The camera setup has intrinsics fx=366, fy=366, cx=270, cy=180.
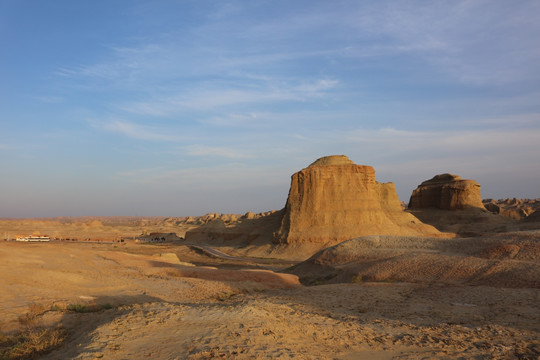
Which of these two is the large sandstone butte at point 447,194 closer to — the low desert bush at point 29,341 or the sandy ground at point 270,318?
the sandy ground at point 270,318

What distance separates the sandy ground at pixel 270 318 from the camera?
6.67 metres

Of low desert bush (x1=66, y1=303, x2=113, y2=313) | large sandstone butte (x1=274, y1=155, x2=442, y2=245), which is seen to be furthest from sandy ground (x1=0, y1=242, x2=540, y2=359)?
large sandstone butte (x1=274, y1=155, x2=442, y2=245)

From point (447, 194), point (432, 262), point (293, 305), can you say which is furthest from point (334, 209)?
point (293, 305)

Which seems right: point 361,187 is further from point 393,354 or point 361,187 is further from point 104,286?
point 393,354

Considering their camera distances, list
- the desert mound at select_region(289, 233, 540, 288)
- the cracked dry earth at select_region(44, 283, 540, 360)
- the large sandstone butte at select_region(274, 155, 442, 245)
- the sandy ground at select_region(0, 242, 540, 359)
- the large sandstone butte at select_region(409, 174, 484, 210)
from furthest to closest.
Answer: the large sandstone butte at select_region(409, 174, 484, 210)
the large sandstone butte at select_region(274, 155, 442, 245)
the desert mound at select_region(289, 233, 540, 288)
the sandy ground at select_region(0, 242, 540, 359)
the cracked dry earth at select_region(44, 283, 540, 360)

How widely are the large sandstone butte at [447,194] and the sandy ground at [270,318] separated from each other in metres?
49.0

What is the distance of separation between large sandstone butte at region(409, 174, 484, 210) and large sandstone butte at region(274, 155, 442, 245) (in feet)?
57.7

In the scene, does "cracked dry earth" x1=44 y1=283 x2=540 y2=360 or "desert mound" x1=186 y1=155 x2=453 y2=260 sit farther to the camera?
"desert mound" x1=186 y1=155 x2=453 y2=260

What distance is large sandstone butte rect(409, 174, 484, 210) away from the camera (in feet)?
197

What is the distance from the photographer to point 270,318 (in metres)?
8.17

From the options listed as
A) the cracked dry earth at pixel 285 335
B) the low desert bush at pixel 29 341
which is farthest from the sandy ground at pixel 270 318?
the low desert bush at pixel 29 341

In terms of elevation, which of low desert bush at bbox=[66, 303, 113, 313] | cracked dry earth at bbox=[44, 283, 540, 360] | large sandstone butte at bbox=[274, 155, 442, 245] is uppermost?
large sandstone butte at bbox=[274, 155, 442, 245]

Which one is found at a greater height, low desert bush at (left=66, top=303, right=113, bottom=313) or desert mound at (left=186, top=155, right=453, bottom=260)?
desert mound at (left=186, top=155, right=453, bottom=260)

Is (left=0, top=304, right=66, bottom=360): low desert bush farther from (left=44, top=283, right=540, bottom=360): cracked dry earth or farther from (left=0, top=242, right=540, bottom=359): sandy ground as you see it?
(left=44, top=283, right=540, bottom=360): cracked dry earth
